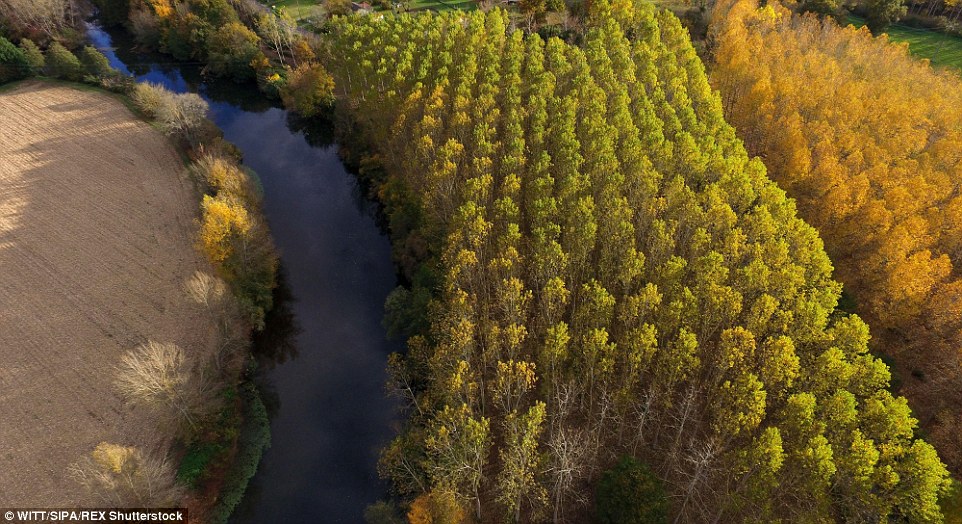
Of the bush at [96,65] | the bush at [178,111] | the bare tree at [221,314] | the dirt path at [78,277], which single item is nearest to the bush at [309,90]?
the bush at [178,111]

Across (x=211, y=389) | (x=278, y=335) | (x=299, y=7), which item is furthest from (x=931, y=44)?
(x=299, y=7)

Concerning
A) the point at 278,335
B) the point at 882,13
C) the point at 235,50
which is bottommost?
the point at 278,335

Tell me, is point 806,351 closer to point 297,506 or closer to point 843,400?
point 843,400

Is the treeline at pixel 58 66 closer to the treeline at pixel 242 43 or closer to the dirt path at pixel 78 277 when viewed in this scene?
the dirt path at pixel 78 277

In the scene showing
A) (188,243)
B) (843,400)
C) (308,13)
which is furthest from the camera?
(308,13)

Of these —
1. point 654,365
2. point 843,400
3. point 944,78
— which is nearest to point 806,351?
point 843,400

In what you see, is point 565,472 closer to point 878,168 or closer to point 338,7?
point 878,168
